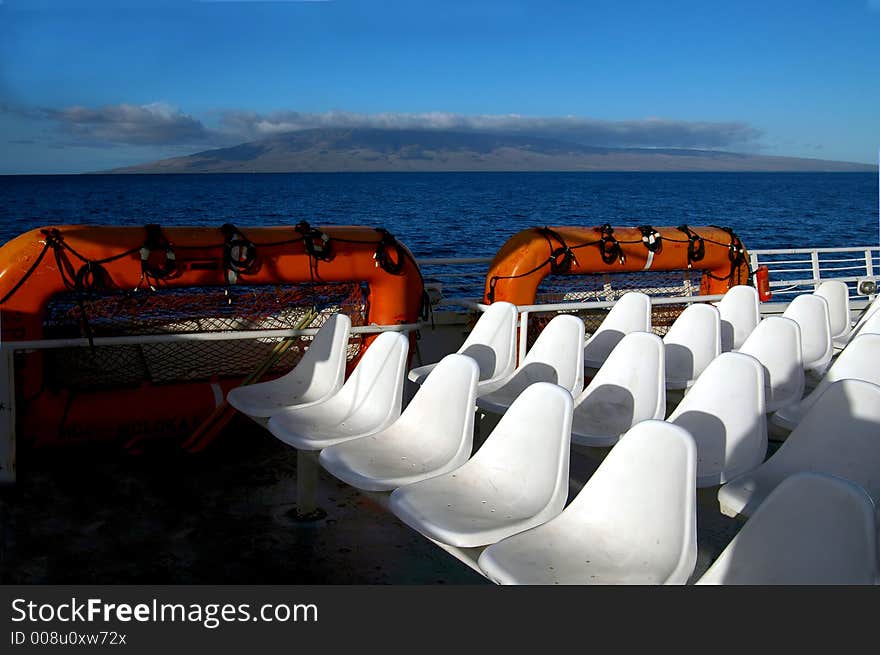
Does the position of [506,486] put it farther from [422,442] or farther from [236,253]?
[236,253]

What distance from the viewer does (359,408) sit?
10.1ft

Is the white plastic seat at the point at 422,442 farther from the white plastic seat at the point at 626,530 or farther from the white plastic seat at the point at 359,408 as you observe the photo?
the white plastic seat at the point at 626,530

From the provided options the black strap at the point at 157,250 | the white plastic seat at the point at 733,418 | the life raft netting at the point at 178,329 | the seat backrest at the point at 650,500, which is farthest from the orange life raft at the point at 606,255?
the seat backrest at the point at 650,500

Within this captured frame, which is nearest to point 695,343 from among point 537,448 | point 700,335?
point 700,335

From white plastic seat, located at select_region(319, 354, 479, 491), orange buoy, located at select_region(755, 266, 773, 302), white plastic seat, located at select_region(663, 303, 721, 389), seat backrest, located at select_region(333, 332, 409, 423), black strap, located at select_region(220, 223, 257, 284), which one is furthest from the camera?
orange buoy, located at select_region(755, 266, 773, 302)

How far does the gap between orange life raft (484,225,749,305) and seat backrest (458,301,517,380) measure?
96 cm

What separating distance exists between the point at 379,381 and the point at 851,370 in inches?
66.6

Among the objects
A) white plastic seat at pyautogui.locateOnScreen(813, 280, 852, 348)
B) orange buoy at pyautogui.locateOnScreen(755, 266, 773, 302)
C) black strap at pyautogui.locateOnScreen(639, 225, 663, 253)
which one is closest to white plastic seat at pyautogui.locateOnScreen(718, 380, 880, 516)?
white plastic seat at pyautogui.locateOnScreen(813, 280, 852, 348)

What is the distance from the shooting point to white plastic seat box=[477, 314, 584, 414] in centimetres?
333

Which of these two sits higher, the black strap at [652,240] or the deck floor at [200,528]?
the black strap at [652,240]

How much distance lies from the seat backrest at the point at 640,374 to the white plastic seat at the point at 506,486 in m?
0.72

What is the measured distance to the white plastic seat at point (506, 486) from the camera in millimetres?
2074

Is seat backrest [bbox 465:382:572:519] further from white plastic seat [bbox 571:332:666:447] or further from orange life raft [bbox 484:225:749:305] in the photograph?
orange life raft [bbox 484:225:749:305]
